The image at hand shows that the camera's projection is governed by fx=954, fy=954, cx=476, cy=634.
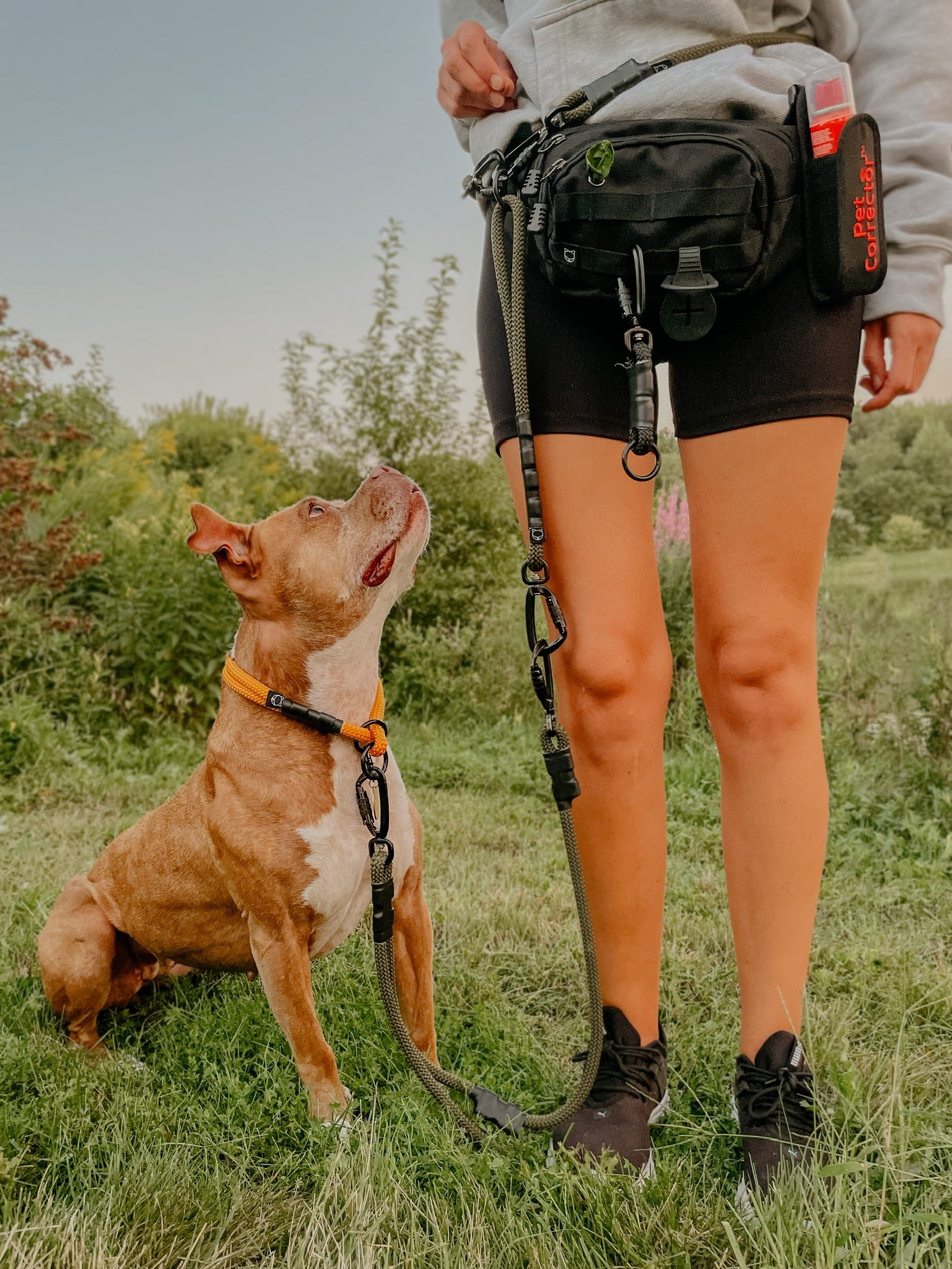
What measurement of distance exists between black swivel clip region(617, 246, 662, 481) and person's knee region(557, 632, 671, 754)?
1.13 ft

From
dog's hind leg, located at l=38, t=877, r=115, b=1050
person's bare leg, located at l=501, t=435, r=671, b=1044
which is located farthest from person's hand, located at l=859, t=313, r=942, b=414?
dog's hind leg, located at l=38, t=877, r=115, b=1050

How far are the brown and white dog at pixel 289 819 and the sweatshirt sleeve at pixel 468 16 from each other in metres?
0.75

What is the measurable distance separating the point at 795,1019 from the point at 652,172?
1492 millimetres

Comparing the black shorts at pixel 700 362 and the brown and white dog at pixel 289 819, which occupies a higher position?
the black shorts at pixel 700 362

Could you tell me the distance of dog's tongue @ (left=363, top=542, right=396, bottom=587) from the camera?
212cm

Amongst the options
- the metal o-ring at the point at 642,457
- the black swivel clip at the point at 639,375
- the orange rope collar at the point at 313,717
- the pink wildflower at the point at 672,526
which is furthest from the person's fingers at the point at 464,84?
the pink wildflower at the point at 672,526

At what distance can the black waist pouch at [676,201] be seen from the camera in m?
1.56

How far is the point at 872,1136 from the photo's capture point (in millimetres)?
1582

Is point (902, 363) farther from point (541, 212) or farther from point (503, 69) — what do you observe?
point (503, 69)

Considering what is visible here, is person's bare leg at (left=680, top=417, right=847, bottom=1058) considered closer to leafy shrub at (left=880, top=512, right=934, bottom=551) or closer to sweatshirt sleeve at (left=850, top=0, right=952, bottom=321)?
sweatshirt sleeve at (left=850, top=0, right=952, bottom=321)

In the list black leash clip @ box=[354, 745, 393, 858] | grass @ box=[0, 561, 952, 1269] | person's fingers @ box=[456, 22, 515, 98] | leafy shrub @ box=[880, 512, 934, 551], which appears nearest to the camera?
grass @ box=[0, 561, 952, 1269]

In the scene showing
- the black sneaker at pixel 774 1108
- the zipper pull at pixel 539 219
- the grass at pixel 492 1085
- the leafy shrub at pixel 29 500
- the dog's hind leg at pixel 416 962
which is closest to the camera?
the grass at pixel 492 1085

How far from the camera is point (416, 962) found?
83.1 inches

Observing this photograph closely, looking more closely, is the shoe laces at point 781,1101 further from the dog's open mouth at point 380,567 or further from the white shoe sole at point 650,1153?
the dog's open mouth at point 380,567
